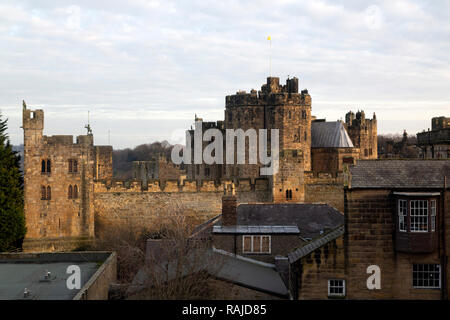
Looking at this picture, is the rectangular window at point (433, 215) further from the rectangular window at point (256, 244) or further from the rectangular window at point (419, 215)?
the rectangular window at point (256, 244)

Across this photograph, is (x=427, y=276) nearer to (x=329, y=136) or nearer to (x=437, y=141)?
(x=437, y=141)

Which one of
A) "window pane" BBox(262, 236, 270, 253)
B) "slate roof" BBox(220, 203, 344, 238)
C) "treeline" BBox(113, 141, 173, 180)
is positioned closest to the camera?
"window pane" BBox(262, 236, 270, 253)

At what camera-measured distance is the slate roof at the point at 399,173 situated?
68.7ft

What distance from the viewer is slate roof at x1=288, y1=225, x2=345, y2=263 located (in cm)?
2100

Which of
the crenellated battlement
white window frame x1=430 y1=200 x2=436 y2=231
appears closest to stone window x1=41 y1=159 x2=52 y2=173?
the crenellated battlement

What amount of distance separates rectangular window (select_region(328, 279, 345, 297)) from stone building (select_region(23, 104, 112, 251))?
24.6 metres

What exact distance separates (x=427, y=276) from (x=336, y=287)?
302cm

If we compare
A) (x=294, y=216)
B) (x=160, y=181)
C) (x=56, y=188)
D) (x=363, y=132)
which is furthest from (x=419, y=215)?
(x=363, y=132)

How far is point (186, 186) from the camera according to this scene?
1743 inches

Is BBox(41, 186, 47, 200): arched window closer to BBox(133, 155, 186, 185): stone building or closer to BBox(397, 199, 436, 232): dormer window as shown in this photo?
BBox(133, 155, 186, 185): stone building

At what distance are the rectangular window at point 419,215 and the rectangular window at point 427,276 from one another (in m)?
1.28
